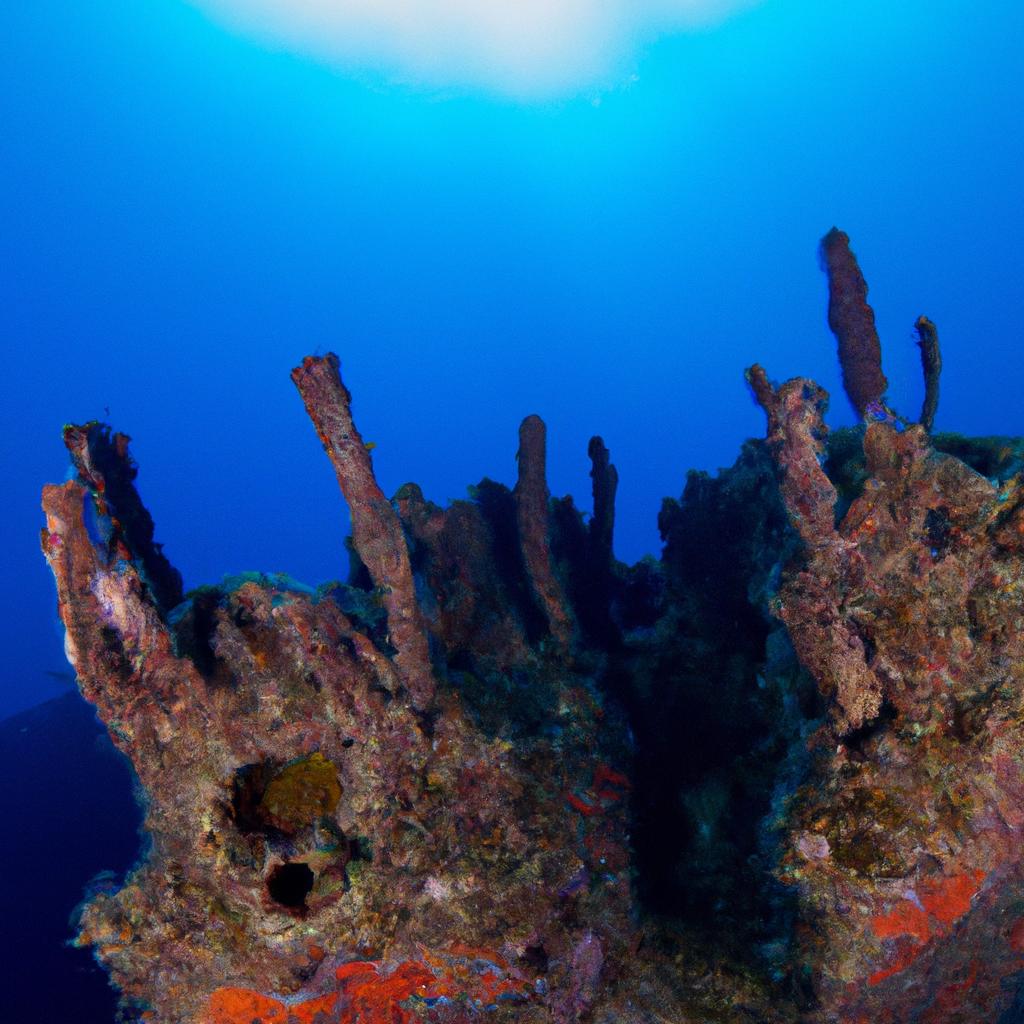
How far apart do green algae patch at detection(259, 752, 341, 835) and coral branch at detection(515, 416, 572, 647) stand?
180cm

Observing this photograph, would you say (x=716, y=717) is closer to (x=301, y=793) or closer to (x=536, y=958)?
(x=536, y=958)

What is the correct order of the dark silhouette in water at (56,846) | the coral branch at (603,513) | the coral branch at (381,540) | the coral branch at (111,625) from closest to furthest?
the coral branch at (111,625), the coral branch at (381,540), the coral branch at (603,513), the dark silhouette in water at (56,846)

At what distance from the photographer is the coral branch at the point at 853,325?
428 centimetres

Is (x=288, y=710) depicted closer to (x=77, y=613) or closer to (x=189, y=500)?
(x=77, y=613)

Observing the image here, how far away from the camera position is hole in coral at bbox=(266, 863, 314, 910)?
323cm

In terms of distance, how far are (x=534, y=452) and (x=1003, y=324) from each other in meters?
138

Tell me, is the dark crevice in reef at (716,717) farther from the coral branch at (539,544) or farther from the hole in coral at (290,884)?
the hole in coral at (290,884)

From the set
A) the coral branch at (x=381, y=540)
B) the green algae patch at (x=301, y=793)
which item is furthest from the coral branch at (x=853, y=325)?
the green algae patch at (x=301, y=793)

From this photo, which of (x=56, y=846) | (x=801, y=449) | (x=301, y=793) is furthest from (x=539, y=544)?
(x=56, y=846)

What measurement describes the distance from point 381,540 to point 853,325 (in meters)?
3.69

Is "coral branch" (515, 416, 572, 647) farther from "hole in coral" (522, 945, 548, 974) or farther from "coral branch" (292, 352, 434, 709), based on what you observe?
"hole in coral" (522, 945, 548, 974)

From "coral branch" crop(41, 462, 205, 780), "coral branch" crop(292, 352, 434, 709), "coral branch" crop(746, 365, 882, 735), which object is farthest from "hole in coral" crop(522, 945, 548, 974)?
"coral branch" crop(41, 462, 205, 780)

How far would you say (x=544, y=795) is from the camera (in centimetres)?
365

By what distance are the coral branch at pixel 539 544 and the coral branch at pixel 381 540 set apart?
106 centimetres
